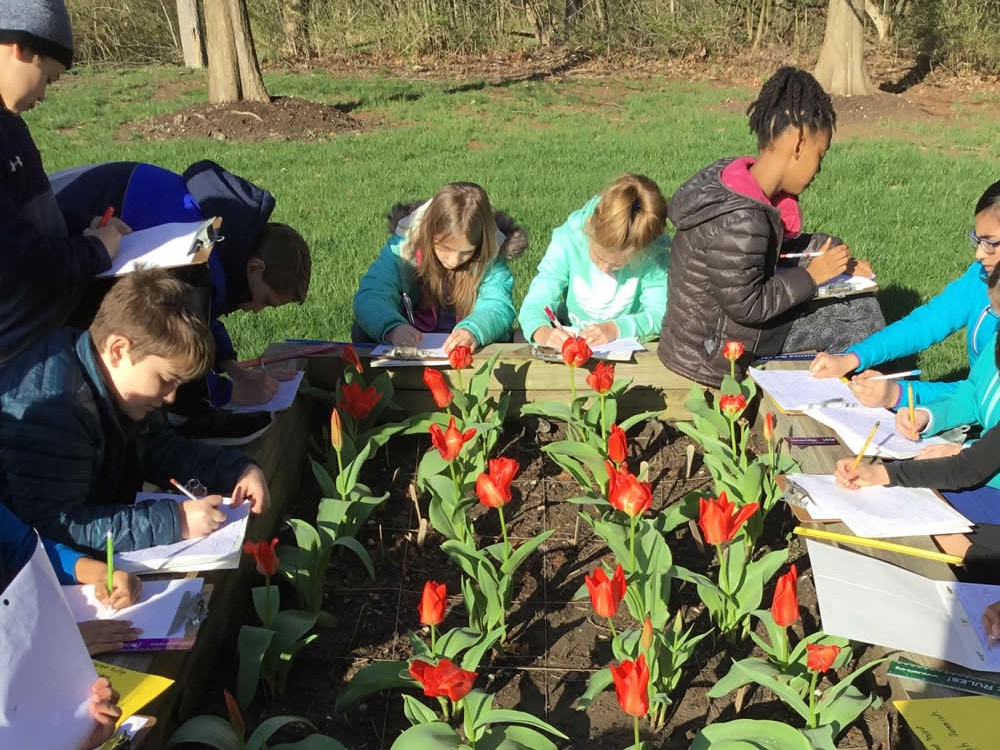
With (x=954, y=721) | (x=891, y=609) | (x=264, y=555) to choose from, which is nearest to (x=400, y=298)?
(x=264, y=555)

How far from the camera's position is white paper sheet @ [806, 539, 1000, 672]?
1867 millimetres

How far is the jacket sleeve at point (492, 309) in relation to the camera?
11.5 ft

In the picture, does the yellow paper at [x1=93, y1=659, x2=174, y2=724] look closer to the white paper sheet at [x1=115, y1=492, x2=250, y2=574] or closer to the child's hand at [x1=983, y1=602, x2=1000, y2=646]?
the white paper sheet at [x1=115, y1=492, x2=250, y2=574]

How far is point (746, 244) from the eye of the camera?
A: 3.03 meters

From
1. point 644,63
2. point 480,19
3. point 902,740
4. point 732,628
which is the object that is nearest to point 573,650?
point 732,628

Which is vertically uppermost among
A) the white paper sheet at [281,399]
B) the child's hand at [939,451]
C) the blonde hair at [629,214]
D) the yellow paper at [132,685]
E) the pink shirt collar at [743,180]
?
the pink shirt collar at [743,180]

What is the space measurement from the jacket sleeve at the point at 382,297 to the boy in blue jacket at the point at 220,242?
576mm

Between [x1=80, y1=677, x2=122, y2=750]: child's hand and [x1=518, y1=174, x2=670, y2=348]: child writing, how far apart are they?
2.14 m

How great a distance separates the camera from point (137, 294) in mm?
2070

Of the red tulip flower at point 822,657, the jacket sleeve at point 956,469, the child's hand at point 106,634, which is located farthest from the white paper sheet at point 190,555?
the jacket sleeve at point 956,469

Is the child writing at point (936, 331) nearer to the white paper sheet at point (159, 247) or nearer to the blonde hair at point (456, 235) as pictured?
the blonde hair at point (456, 235)

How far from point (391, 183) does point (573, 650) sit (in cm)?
529

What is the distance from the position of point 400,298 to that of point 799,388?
161 centimetres

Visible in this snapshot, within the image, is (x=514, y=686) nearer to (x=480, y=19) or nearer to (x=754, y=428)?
(x=754, y=428)
